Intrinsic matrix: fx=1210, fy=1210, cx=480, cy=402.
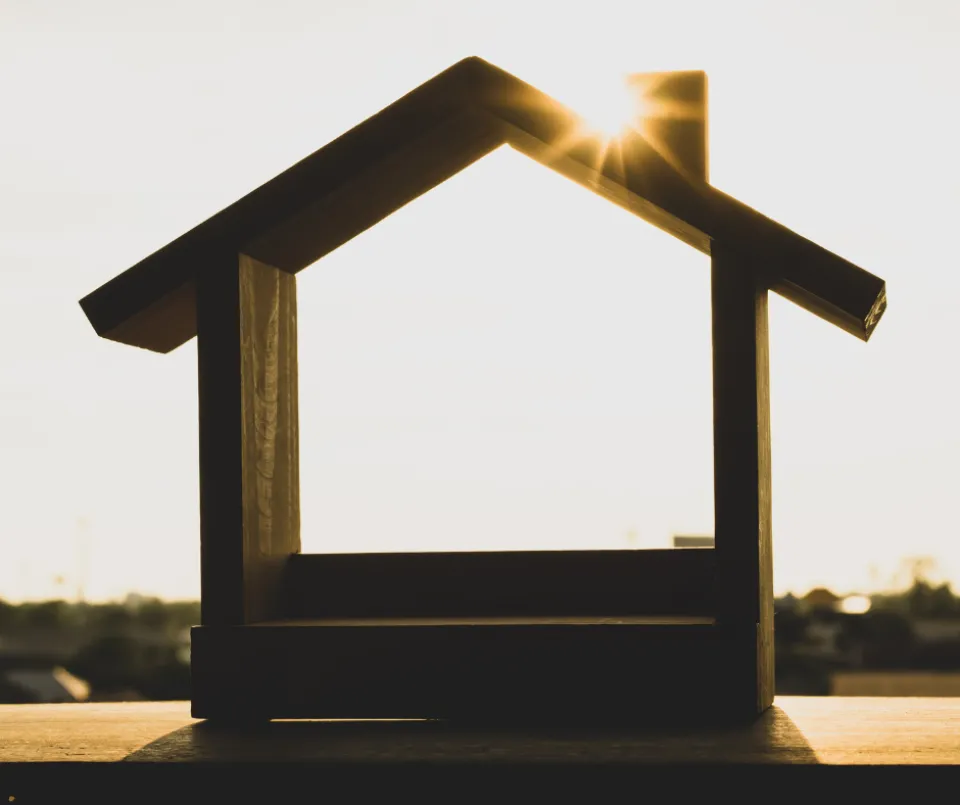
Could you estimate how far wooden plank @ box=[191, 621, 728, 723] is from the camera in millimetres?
4238

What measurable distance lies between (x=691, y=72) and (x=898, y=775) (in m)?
2.98

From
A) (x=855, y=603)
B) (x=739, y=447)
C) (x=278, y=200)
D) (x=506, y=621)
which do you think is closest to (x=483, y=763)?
(x=506, y=621)

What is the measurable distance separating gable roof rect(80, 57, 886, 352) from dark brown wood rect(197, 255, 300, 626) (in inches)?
6.2

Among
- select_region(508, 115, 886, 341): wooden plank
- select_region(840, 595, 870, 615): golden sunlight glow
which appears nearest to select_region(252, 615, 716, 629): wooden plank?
select_region(508, 115, 886, 341): wooden plank

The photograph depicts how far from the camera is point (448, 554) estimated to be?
5.09 m

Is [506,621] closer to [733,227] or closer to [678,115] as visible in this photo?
[733,227]

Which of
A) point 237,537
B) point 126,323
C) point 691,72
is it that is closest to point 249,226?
point 126,323

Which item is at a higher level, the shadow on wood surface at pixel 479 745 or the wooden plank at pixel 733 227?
the wooden plank at pixel 733 227

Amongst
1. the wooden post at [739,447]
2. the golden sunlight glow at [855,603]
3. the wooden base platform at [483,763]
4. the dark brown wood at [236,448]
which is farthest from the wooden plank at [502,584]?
the golden sunlight glow at [855,603]

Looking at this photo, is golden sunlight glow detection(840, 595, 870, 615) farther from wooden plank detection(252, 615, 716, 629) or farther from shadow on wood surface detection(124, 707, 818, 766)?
shadow on wood surface detection(124, 707, 818, 766)

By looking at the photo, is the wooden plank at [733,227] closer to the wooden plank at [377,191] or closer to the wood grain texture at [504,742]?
the wooden plank at [377,191]

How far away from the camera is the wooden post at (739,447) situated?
14.2 ft

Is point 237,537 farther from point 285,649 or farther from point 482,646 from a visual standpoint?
point 482,646

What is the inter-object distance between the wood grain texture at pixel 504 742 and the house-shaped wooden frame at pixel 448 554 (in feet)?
0.70
